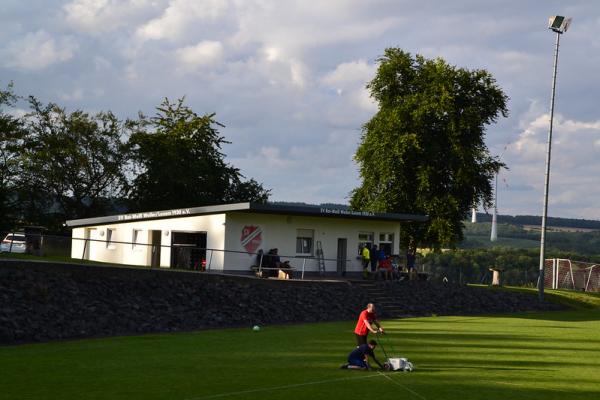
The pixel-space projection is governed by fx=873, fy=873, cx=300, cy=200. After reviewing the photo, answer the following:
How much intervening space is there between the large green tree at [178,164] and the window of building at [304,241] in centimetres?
2675

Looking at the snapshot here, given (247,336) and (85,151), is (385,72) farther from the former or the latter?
(247,336)

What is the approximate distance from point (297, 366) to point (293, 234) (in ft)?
82.1

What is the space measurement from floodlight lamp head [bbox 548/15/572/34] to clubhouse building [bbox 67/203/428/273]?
14.3 meters

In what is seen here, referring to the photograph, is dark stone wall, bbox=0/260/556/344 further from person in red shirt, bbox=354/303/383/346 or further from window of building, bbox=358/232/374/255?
person in red shirt, bbox=354/303/383/346

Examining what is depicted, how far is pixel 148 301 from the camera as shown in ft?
120

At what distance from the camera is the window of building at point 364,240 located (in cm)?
5150

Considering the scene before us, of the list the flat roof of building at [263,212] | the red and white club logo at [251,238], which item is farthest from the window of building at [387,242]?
the red and white club logo at [251,238]

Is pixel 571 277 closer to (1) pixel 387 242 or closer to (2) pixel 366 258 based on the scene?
(1) pixel 387 242

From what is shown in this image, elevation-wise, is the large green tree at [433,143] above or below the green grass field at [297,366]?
above

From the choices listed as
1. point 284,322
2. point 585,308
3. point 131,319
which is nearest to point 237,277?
point 284,322

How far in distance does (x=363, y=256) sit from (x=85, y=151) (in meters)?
33.0

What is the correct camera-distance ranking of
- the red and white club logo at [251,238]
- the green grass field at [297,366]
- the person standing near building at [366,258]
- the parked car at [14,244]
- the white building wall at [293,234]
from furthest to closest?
the person standing near building at [366,258] → the parked car at [14,244] → the red and white club logo at [251,238] → the white building wall at [293,234] → the green grass field at [297,366]

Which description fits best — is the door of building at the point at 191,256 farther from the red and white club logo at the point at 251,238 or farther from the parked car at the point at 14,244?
the parked car at the point at 14,244

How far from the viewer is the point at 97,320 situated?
3381 cm
